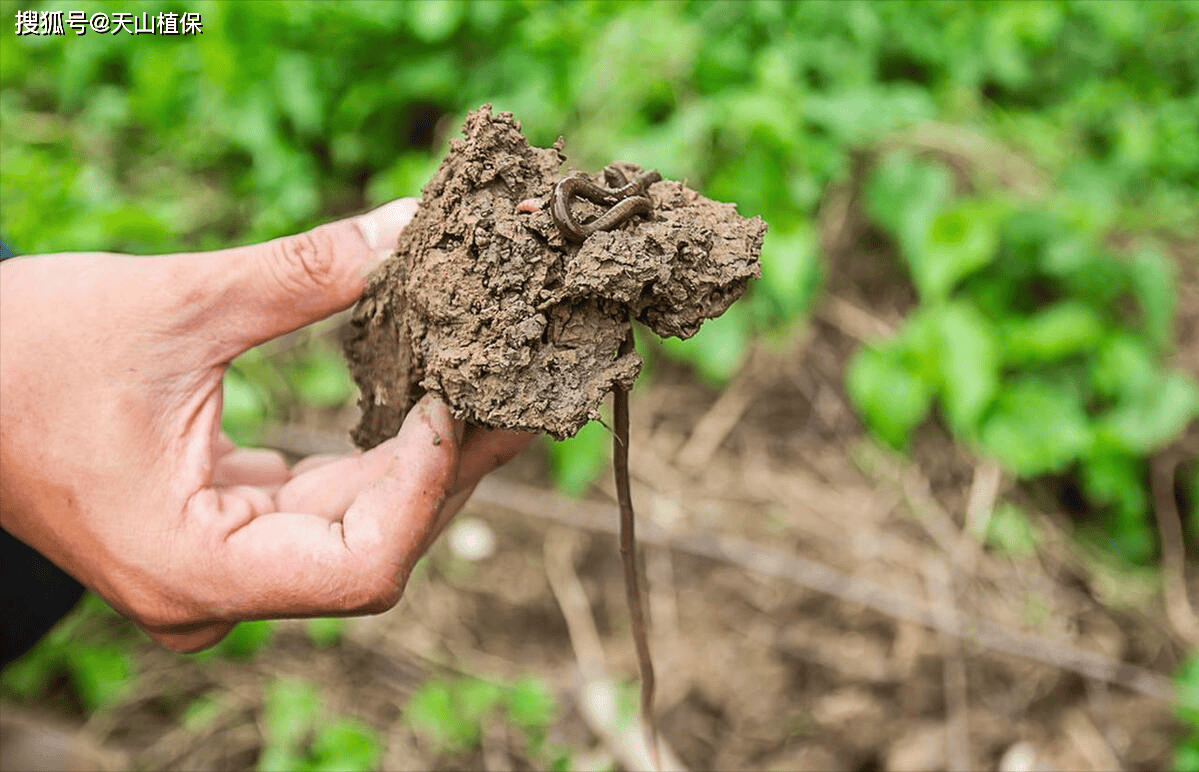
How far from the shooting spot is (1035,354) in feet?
8.50

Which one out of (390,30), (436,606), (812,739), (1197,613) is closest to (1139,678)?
(1197,613)

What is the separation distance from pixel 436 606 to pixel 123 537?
1334mm

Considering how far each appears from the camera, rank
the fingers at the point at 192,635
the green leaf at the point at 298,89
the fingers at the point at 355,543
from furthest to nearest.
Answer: the green leaf at the point at 298,89
the fingers at the point at 192,635
the fingers at the point at 355,543

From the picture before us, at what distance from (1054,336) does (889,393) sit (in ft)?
1.61

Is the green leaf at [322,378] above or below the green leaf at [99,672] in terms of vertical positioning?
above

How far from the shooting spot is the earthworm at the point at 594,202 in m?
1.11

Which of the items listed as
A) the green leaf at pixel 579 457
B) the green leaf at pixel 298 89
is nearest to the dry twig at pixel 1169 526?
the green leaf at pixel 579 457

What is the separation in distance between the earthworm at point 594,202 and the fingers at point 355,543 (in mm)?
318

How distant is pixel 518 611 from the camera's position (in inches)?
103

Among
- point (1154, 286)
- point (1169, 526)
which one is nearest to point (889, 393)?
point (1154, 286)

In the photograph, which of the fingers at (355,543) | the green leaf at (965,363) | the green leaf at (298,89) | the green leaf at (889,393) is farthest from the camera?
the green leaf at (298,89)

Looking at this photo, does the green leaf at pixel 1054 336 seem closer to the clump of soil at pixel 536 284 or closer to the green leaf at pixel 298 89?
the clump of soil at pixel 536 284

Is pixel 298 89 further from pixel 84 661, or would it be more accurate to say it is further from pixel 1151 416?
pixel 1151 416

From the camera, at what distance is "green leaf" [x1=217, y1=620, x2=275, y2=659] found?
7.48 feet
